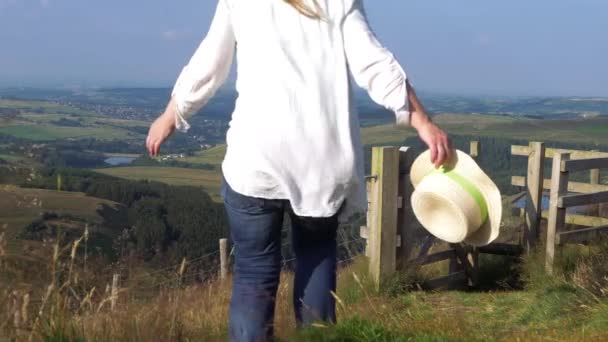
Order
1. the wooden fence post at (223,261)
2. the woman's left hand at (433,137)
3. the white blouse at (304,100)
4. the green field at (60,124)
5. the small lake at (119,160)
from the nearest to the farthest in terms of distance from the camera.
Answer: the white blouse at (304,100), the woman's left hand at (433,137), the wooden fence post at (223,261), the small lake at (119,160), the green field at (60,124)

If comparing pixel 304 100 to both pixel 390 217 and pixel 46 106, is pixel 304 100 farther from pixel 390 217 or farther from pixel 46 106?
pixel 46 106

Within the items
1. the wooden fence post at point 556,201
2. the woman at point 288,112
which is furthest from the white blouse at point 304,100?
the wooden fence post at point 556,201

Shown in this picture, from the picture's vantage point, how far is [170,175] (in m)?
51.8

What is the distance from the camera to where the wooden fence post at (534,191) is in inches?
349

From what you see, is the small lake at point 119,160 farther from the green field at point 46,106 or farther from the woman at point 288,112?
the woman at point 288,112

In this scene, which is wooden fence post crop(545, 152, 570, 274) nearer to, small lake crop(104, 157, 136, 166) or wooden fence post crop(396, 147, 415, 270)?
wooden fence post crop(396, 147, 415, 270)

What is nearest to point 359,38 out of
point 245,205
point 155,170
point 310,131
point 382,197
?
point 310,131

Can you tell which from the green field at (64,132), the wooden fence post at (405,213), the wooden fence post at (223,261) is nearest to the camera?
the wooden fence post at (405,213)

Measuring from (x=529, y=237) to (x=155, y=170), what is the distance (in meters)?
48.9

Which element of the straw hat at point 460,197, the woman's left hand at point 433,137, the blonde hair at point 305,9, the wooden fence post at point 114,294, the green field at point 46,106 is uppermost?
the blonde hair at point 305,9

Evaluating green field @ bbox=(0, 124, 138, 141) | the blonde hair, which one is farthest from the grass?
green field @ bbox=(0, 124, 138, 141)

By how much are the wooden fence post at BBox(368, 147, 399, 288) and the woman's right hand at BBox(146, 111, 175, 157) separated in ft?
14.8

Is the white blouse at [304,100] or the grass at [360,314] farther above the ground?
the white blouse at [304,100]

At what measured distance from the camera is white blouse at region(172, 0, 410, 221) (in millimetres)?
2965
